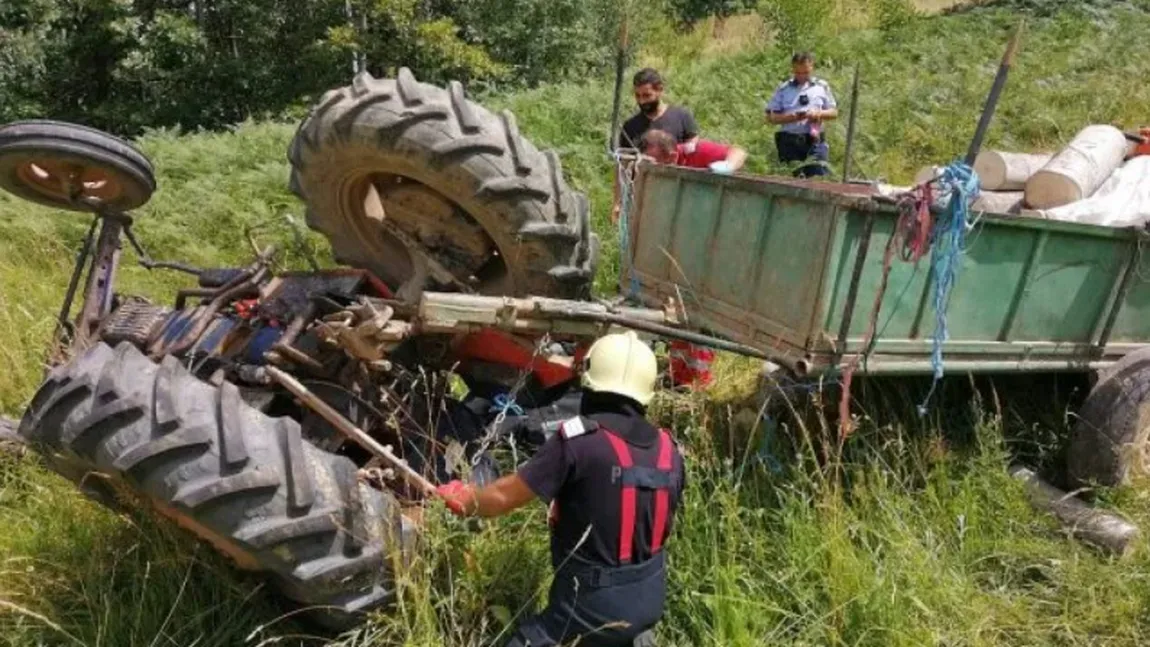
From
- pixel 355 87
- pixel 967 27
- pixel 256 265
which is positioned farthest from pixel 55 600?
pixel 967 27

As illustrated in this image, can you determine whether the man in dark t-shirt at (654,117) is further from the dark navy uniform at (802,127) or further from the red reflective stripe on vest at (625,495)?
the red reflective stripe on vest at (625,495)

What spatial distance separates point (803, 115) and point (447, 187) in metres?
5.35

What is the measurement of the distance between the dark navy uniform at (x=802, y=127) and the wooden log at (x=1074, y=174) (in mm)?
2792

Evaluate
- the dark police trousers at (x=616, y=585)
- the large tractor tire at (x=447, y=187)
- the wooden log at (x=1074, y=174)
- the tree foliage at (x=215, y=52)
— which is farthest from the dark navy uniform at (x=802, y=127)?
the tree foliage at (x=215, y=52)

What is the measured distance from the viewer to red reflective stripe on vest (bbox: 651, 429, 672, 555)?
2678 millimetres

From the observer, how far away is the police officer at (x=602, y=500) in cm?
260

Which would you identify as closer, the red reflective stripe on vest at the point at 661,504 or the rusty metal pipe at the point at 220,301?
the red reflective stripe on vest at the point at 661,504

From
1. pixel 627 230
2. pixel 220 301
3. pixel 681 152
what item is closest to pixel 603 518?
pixel 220 301

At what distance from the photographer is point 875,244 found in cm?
321

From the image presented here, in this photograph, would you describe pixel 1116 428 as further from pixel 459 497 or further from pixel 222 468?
pixel 222 468

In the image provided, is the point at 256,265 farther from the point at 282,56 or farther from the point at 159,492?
the point at 282,56

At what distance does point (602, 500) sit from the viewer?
260 cm

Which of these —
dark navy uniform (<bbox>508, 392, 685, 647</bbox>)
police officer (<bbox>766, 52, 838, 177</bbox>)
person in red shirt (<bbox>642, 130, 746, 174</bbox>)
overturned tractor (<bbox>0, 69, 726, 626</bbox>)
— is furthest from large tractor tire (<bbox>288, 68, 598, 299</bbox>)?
police officer (<bbox>766, 52, 838, 177</bbox>)

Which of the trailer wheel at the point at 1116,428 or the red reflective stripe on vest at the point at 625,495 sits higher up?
the red reflective stripe on vest at the point at 625,495
